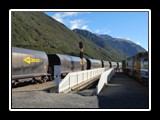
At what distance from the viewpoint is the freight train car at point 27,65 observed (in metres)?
21.6

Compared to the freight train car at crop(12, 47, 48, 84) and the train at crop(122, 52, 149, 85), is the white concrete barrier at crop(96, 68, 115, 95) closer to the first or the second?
the train at crop(122, 52, 149, 85)

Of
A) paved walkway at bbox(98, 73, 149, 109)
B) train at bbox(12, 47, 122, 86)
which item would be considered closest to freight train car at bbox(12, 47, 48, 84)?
train at bbox(12, 47, 122, 86)

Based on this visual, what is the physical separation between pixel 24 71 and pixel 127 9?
674 inches

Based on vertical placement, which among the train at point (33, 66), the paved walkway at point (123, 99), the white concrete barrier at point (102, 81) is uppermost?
the train at point (33, 66)

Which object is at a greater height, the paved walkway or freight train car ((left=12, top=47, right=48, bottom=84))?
freight train car ((left=12, top=47, right=48, bottom=84))

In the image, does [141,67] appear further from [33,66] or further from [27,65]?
[27,65]

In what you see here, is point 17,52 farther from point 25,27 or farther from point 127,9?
point 25,27

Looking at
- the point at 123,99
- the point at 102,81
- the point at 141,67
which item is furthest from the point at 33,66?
the point at 123,99

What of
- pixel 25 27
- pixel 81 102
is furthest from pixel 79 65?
pixel 25 27

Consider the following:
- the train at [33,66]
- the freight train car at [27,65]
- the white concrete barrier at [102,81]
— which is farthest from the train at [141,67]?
the freight train car at [27,65]

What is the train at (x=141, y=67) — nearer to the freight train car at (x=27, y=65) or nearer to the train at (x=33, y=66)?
the train at (x=33, y=66)

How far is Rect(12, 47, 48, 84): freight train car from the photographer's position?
21625 millimetres

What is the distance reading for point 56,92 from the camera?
60.9ft

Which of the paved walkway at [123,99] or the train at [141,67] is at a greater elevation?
the train at [141,67]
